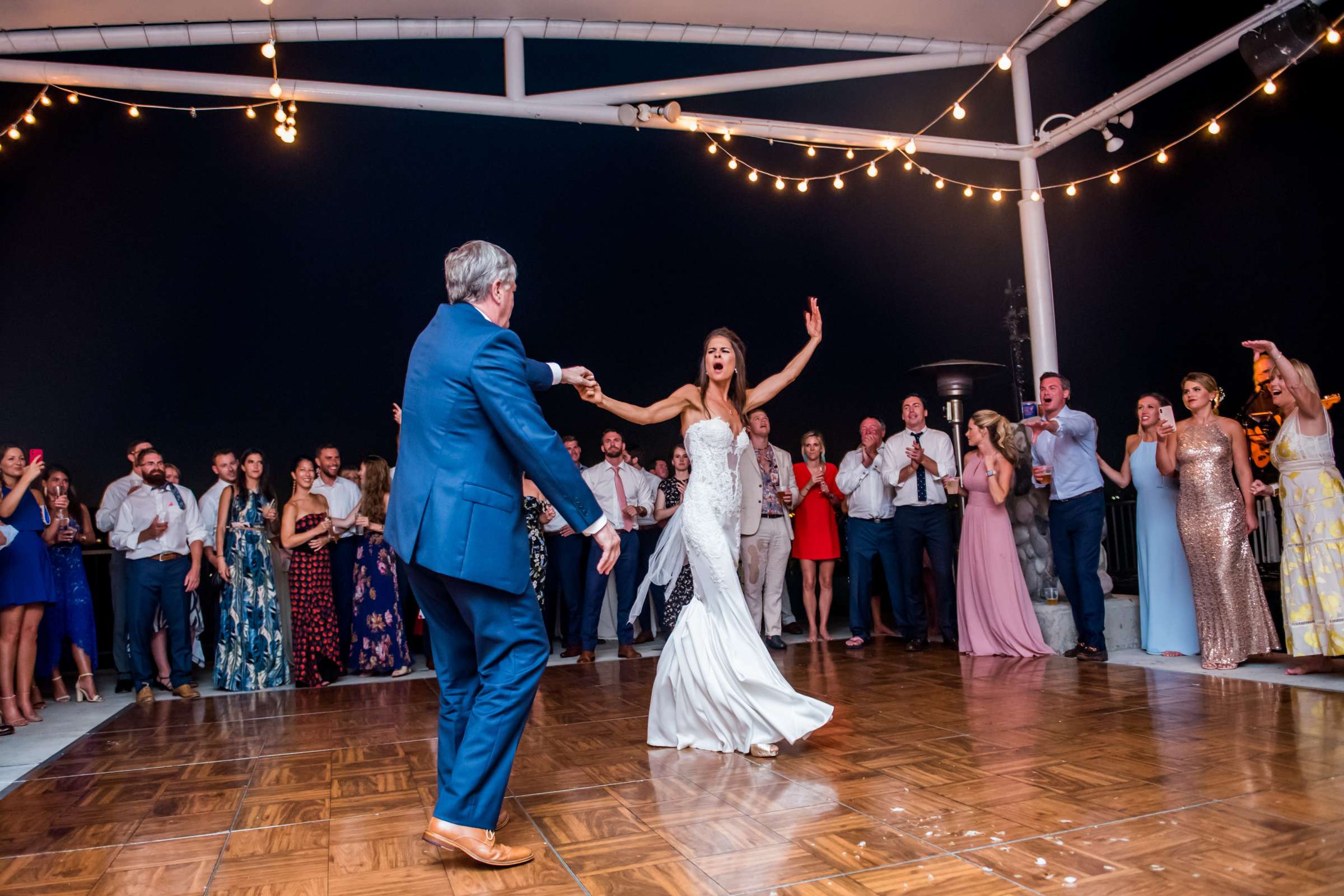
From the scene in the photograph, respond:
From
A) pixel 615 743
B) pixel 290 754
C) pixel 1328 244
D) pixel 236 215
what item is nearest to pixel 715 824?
pixel 615 743

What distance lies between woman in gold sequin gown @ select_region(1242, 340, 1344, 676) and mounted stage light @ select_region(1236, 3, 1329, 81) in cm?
262

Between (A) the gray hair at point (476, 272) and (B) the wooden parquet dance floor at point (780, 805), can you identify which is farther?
(A) the gray hair at point (476, 272)

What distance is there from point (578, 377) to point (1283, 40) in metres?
5.59

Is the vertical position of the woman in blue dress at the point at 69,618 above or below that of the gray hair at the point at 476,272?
below

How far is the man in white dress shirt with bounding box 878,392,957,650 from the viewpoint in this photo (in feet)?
19.2

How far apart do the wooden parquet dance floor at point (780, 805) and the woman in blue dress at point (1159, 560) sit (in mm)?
1005

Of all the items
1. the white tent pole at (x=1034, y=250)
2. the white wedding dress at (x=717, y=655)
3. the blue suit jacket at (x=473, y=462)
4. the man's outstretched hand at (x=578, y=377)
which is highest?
the white tent pole at (x=1034, y=250)

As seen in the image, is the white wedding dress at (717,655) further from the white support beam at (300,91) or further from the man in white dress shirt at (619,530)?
the white support beam at (300,91)

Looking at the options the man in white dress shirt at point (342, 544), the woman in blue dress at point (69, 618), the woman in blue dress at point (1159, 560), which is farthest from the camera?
the man in white dress shirt at point (342, 544)

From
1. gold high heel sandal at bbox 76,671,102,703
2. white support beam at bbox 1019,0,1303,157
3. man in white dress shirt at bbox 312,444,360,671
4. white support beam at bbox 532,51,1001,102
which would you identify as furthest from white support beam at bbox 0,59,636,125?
gold high heel sandal at bbox 76,671,102,703

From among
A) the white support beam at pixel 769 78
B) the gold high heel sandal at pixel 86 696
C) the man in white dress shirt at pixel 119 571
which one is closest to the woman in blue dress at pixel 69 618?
the gold high heel sandal at pixel 86 696

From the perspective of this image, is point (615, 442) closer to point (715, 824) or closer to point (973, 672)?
point (973, 672)

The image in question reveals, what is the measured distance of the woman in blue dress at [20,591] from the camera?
452cm

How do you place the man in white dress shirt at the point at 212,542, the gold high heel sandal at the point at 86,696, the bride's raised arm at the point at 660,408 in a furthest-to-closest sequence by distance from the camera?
1. the man in white dress shirt at the point at 212,542
2. the gold high heel sandal at the point at 86,696
3. the bride's raised arm at the point at 660,408
